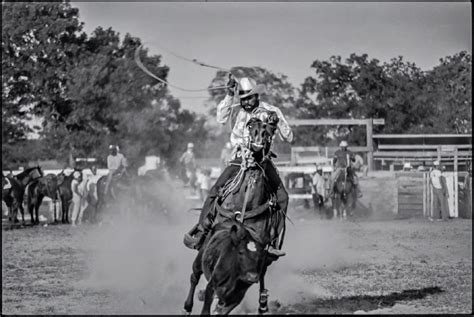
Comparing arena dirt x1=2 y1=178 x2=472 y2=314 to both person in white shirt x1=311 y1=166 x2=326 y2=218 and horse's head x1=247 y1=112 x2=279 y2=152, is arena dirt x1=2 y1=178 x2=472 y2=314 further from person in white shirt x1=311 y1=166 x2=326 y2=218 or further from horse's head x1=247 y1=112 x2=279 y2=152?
person in white shirt x1=311 y1=166 x2=326 y2=218

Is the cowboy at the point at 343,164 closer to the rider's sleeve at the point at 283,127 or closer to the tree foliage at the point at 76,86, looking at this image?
the tree foliage at the point at 76,86

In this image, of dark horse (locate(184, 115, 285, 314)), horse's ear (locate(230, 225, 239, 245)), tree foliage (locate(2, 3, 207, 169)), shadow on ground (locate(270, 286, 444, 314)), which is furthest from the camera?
tree foliage (locate(2, 3, 207, 169))

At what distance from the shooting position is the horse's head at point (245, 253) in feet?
23.9

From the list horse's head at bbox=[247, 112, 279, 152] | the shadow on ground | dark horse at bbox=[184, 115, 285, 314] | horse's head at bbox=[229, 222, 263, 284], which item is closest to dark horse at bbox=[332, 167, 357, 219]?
the shadow on ground

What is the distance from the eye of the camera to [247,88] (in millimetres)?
9273

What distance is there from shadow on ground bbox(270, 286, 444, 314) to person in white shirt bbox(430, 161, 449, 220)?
15.6 meters

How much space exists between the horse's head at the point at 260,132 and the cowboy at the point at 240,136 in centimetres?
33

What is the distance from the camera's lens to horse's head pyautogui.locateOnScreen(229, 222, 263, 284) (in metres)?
7.29

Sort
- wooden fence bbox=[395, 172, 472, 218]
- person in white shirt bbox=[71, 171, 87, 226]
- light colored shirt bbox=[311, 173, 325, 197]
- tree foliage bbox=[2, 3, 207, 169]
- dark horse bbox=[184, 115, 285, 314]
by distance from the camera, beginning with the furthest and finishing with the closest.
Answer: tree foliage bbox=[2, 3, 207, 169] → light colored shirt bbox=[311, 173, 325, 197] → wooden fence bbox=[395, 172, 472, 218] → person in white shirt bbox=[71, 171, 87, 226] → dark horse bbox=[184, 115, 285, 314]

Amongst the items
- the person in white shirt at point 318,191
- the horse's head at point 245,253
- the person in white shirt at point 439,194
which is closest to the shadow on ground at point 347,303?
the horse's head at point 245,253

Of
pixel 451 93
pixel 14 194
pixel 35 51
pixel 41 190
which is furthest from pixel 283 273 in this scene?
pixel 35 51

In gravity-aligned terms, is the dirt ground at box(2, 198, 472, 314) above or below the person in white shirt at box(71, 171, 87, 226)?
below

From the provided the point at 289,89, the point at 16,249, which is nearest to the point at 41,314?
the point at 16,249

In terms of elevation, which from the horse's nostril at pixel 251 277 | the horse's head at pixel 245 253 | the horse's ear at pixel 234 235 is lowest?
the horse's nostril at pixel 251 277
